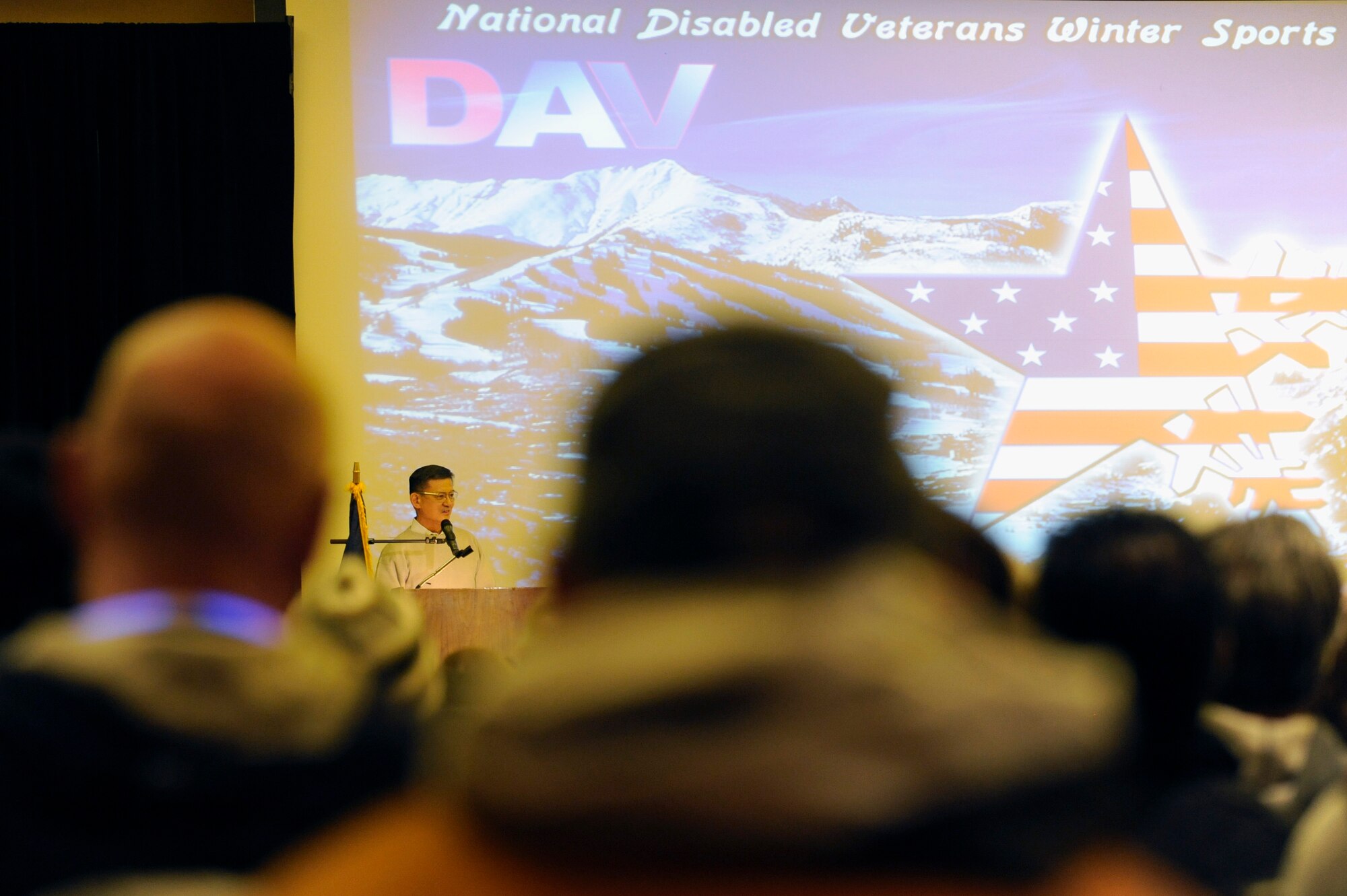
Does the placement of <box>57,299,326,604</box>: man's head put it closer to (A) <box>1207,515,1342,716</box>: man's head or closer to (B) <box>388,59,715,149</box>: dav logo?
(A) <box>1207,515,1342,716</box>: man's head

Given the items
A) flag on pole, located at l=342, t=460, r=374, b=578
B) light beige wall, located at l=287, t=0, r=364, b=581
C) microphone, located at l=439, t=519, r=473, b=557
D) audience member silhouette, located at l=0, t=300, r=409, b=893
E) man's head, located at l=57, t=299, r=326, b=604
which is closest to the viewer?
audience member silhouette, located at l=0, t=300, r=409, b=893

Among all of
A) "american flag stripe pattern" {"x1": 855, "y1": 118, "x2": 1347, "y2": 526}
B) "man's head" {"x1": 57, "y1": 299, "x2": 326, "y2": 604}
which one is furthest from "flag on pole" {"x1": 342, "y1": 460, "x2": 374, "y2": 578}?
"man's head" {"x1": 57, "y1": 299, "x2": 326, "y2": 604}

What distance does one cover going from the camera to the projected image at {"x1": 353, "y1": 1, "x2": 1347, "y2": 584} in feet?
18.2

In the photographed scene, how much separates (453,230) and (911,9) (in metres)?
2.27

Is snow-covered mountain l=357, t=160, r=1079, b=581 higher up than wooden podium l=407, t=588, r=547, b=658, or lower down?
higher up

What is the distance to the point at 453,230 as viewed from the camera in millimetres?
5547

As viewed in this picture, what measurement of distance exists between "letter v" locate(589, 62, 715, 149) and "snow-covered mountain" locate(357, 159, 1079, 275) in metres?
0.12

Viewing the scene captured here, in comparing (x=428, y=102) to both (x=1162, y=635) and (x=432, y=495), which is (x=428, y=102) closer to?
(x=432, y=495)

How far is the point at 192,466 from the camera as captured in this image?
0.95 metres

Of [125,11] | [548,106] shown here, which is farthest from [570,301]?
[125,11]

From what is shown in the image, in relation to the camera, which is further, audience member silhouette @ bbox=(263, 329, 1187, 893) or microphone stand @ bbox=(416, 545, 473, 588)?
microphone stand @ bbox=(416, 545, 473, 588)

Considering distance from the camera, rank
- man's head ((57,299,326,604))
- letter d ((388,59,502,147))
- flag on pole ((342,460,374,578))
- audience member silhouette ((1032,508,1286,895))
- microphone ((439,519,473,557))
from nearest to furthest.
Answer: man's head ((57,299,326,604)) → audience member silhouette ((1032,508,1286,895)) → microphone ((439,519,473,557)) → flag on pole ((342,460,374,578)) → letter d ((388,59,502,147))

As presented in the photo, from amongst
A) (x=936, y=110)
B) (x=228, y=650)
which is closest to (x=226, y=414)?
(x=228, y=650)

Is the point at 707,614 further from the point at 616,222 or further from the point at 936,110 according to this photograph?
the point at 936,110
